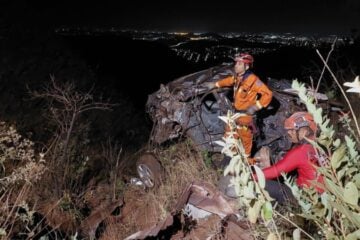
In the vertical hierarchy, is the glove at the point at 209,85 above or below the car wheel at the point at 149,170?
above

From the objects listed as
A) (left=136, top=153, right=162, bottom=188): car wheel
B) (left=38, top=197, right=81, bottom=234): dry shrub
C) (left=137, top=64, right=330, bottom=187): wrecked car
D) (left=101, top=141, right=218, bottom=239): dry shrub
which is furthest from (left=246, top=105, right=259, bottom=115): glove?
(left=38, top=197, right=81, bottom=234): dry shrub

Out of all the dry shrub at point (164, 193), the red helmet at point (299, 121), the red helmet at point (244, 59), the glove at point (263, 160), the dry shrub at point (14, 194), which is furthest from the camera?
the red helmet at point (244, 59)

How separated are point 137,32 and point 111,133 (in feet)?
7.32

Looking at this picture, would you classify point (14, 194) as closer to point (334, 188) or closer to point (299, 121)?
point (299, 121)

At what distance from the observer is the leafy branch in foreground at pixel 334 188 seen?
5.15 feet

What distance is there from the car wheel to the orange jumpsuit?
1.52 meters

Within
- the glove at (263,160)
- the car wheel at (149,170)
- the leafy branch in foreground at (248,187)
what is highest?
the leafy branch in foreground at (248,187)

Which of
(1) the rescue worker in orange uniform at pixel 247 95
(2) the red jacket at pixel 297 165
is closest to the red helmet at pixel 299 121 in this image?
(2) the red jacket at pixel 297 165

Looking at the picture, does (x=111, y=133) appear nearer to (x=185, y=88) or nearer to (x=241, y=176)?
(x=185, y=88)

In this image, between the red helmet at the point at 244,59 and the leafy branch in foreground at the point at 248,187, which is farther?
the red helmet at the point at 244,59

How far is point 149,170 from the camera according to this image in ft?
25.7

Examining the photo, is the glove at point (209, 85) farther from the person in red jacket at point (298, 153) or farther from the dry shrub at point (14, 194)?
the dry shrub at point (14, 194)

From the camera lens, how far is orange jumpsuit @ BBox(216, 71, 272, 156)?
6992 mm

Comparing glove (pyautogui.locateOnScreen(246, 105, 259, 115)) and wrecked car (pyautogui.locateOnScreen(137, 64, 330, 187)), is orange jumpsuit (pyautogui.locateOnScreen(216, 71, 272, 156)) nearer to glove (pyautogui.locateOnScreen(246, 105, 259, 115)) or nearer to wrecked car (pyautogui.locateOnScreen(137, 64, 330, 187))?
glove (pyautogui.locateOnScreen(246, 105, 259, 115))
